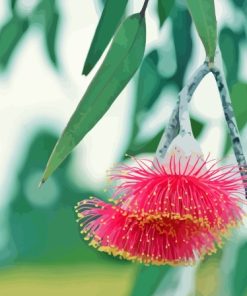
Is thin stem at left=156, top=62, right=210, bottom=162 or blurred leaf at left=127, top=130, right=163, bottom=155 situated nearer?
thin stem at left=156, top=62, right=210, bottom=162

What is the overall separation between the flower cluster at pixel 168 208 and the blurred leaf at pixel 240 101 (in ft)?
1.35

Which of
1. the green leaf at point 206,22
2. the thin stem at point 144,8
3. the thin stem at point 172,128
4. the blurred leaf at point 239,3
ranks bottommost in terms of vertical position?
Result: the thin stem at point 172,128

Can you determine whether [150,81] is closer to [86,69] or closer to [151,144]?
[151,144]

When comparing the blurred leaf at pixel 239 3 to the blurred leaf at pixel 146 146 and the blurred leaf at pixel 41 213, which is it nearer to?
the blurred leaf at pixel 146 146

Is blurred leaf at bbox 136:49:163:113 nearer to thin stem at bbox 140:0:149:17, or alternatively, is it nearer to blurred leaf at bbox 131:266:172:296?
blurred leaf at bbox 131:266:172:296

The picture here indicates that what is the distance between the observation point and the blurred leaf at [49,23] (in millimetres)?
1244

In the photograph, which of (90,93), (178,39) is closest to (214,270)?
(178,39)

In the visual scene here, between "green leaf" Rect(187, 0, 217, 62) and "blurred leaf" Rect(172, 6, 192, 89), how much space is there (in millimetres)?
513

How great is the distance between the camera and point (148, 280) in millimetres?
1327

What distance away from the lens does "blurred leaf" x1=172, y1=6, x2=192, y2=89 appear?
48.1 inches

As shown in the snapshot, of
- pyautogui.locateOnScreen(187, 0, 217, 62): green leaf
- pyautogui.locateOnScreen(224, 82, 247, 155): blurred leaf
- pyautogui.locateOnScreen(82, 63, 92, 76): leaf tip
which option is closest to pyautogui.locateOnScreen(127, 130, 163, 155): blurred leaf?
pyautogui.locateOnScreen(224, 82, 247, 155): blurred leaf

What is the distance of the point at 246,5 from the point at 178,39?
4.6 inches

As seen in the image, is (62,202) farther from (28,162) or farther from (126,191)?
(126,191)

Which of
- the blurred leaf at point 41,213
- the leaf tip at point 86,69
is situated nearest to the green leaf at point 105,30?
the leaf tip at point 86,69
